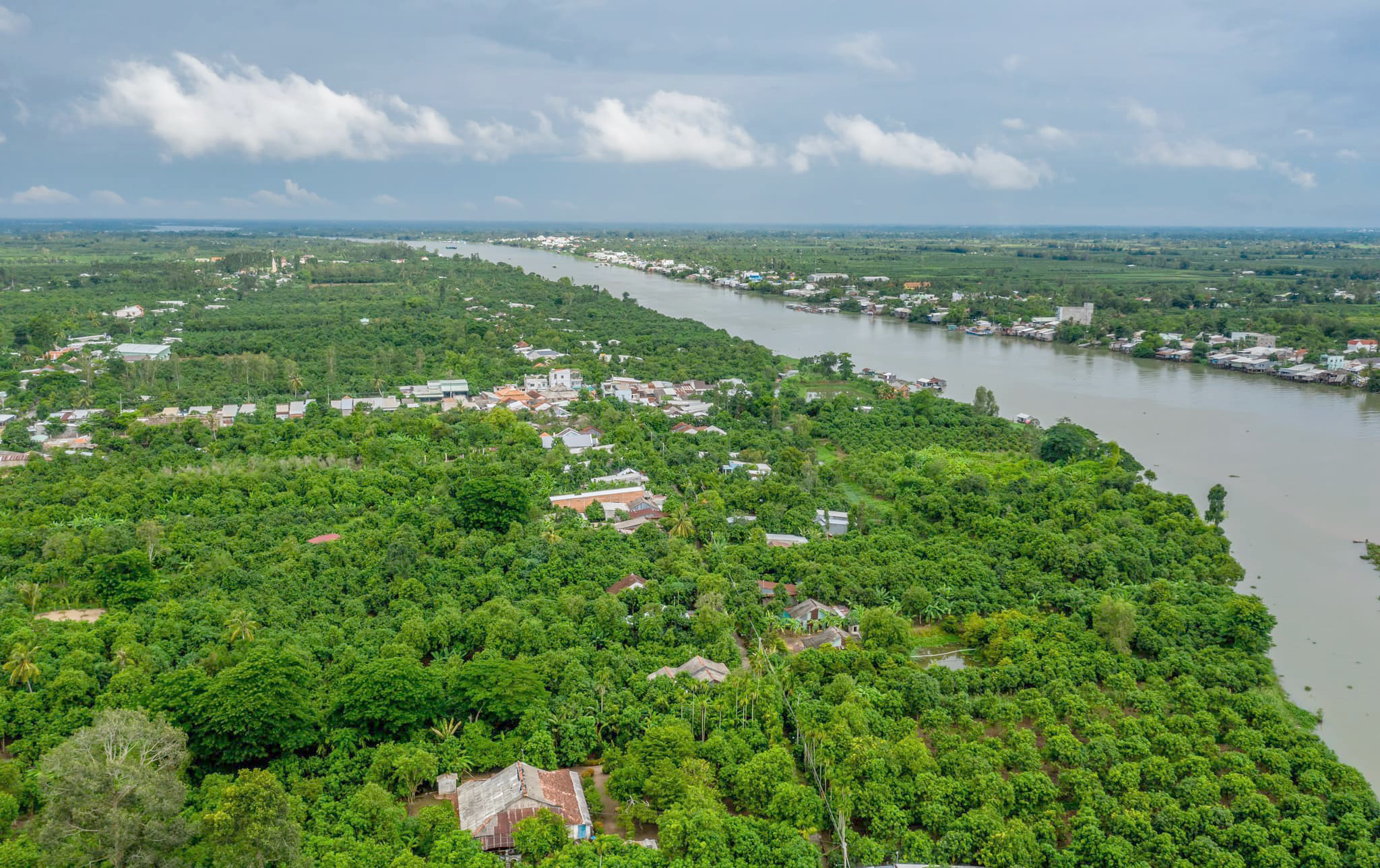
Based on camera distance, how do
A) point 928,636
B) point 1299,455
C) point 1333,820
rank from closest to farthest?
1. point 1333,820
2. point 928,636
3. point 1299,455

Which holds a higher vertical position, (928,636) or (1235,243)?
(1235,243)

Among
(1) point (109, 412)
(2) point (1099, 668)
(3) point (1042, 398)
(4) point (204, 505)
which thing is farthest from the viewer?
(3) point (1042, 398)

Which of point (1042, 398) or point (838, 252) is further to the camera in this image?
point (838, 252)

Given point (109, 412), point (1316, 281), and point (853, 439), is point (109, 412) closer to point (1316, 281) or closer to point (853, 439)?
point (853, 439)

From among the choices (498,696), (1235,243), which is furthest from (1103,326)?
(1235,243)

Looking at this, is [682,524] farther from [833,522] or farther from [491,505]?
[491,505]

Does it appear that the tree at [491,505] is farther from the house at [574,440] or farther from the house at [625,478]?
the house at [574,440]
